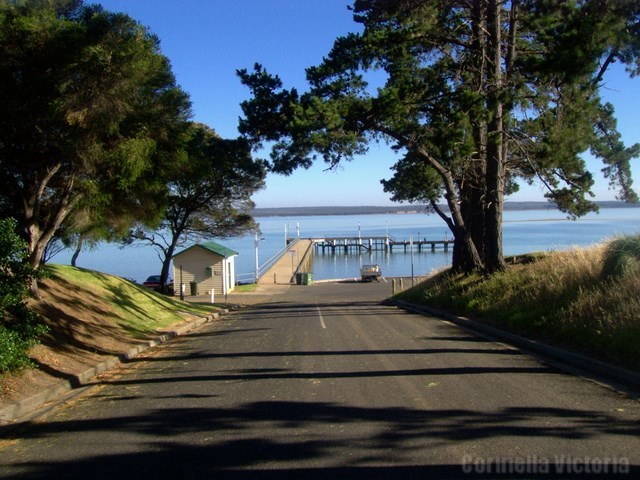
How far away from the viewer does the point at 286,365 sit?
1055 cm

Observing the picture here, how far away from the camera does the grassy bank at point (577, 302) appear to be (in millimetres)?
9703

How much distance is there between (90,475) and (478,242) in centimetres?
2016

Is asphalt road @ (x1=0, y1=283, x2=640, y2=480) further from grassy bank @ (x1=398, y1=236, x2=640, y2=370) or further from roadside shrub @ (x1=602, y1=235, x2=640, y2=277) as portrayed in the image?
roadside shrub @ (x1=602, y1=235, x2=640, y2=277)

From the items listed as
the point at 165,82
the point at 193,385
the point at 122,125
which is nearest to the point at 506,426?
the point at 193,385

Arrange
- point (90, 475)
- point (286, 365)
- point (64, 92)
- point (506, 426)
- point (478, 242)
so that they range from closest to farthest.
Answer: point (90, 475) → point (506, 426) → point (286, 365) → point (64, 92) → point (478, 242)

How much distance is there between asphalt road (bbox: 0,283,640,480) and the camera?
17.8ft

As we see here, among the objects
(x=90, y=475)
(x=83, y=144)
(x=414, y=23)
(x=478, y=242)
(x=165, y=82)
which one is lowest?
(x=90, y=475)

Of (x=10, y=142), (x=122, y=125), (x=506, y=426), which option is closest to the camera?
(x=506, y=426)

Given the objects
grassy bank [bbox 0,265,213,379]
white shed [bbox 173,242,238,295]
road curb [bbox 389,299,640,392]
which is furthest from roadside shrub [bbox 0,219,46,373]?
white shed [bbox 173,242,238,295]

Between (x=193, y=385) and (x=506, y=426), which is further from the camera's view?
(x=193, y=385)

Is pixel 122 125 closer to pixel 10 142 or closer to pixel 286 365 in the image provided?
pixel 10 142

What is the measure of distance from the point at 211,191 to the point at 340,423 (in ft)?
94.4

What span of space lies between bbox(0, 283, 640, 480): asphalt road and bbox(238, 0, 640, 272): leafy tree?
8040 mm

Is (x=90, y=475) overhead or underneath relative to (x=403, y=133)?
underneath
